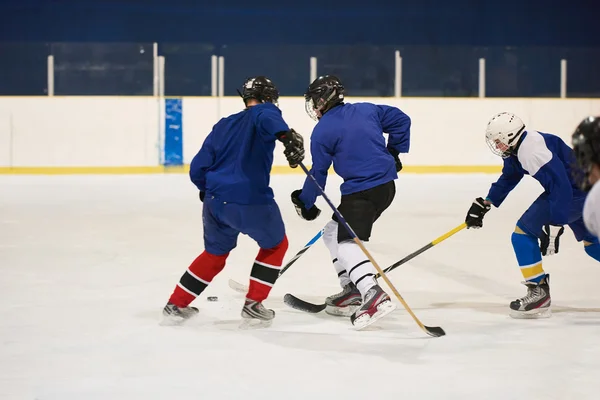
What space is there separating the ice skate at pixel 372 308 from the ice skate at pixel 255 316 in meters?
0.37

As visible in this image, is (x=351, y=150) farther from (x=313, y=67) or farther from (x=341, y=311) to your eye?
(x=313, y=67)

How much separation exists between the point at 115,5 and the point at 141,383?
13.5 meters

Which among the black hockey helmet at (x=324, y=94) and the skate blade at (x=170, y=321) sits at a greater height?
the black hockey helmet at (x=324, y=94)

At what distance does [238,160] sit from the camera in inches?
145

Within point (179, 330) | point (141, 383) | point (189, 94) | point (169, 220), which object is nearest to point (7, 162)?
point (189, 94)

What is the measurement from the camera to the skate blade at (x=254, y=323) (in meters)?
3.73

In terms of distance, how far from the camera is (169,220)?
7.03 meters

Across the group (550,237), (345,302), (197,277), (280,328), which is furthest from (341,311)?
(550,237)

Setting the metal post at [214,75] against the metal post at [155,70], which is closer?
the metal post at [155,70]

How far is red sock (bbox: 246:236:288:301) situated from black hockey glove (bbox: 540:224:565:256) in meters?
1.08

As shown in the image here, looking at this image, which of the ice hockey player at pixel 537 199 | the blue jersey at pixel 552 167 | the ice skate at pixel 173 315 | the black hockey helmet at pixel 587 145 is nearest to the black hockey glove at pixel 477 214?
the ice hockey player at pixel 537 199

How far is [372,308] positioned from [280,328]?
0.41m

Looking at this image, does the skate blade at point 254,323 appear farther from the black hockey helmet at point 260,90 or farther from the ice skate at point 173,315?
the black hockey helmet at point 260,90

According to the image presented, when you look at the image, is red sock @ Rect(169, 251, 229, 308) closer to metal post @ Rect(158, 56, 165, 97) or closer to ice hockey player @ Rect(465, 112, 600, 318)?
ice hockey player @ Rect(465, 112, 600, 318)
